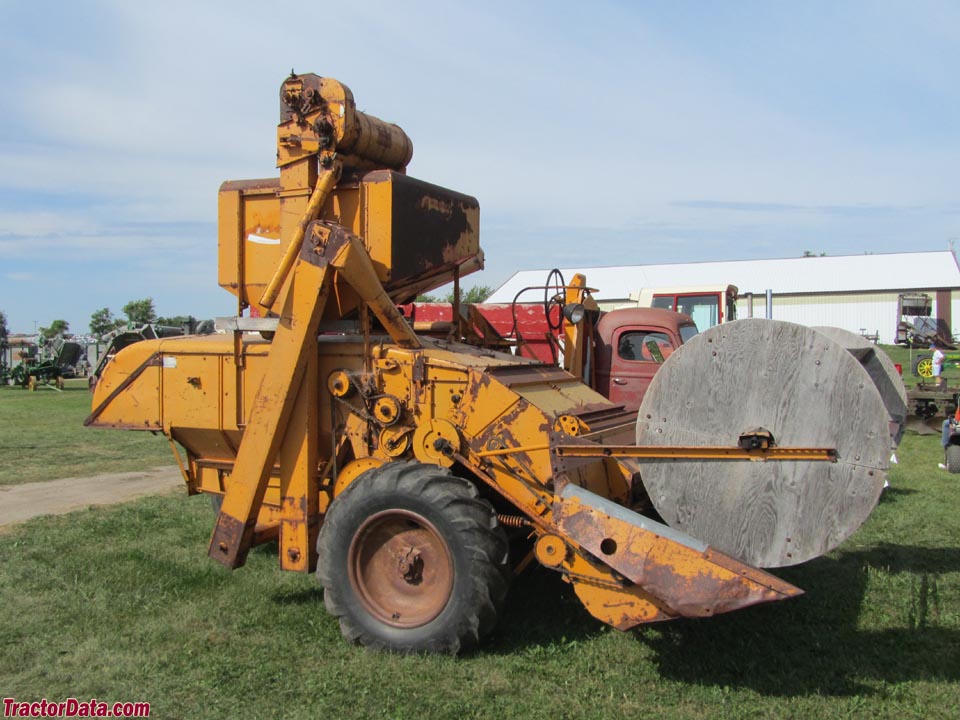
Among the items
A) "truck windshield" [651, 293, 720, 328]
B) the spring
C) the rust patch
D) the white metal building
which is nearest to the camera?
the spring

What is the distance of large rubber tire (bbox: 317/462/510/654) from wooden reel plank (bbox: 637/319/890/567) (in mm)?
1084

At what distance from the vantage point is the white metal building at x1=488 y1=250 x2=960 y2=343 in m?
46.5

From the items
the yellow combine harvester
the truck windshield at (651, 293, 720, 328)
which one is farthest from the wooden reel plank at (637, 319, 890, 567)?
the truck windshield at (651, 293, 720, 328)

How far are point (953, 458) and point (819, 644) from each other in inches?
322

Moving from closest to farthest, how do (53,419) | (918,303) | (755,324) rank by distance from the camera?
(755,324), (53,419), (918,303)

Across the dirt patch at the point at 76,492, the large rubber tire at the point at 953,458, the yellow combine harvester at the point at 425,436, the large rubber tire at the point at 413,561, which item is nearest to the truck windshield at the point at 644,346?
the yellow combine harvester at the point at 425,436

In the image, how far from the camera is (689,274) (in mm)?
50469

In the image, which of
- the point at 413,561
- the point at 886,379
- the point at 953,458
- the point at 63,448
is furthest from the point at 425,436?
the point at 63,448

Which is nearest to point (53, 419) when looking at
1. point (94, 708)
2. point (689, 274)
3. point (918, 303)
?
point (94, 708)

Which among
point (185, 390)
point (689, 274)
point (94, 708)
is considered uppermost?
point (689, 274)

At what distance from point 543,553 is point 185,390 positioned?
327cm

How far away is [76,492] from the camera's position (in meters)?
10.8

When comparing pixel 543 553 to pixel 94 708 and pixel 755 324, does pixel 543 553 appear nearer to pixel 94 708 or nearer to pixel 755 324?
pixel 755 324

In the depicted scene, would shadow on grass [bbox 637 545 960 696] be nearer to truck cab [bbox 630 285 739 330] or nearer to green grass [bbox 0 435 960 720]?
green grass [bbox 0 435 960 720]
